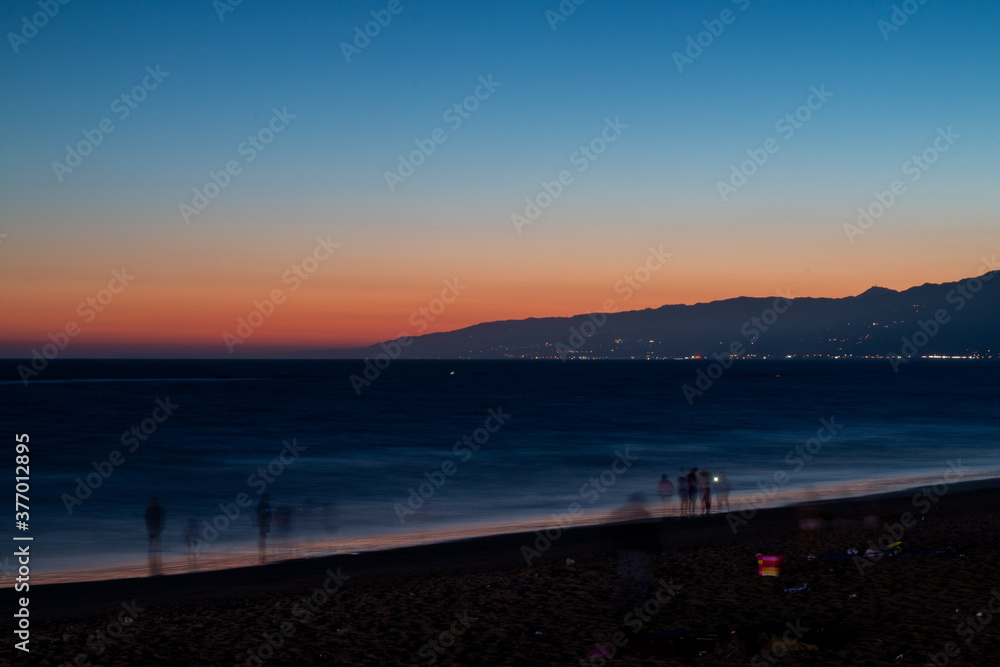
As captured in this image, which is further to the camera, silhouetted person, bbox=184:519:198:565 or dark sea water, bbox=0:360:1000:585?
dark sea water, bbox=0:360:1000:585

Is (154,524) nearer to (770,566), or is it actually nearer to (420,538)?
(420,538)

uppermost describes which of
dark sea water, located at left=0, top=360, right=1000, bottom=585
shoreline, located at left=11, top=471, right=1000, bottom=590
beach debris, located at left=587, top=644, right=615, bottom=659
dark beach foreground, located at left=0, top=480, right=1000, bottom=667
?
dark sea water, located at left=0, top=360, right=1000, bottom=585

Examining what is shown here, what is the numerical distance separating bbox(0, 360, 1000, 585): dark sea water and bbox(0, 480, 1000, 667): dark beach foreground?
13.6 feet

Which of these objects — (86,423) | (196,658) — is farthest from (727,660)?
(86,423)

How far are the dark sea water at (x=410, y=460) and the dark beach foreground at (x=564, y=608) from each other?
4147 millimetres

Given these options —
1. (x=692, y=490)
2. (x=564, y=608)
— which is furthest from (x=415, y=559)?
(x=692, y=490)

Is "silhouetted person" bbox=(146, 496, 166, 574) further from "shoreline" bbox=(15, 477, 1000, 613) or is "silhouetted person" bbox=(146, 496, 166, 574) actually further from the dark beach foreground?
the dark beach foreground

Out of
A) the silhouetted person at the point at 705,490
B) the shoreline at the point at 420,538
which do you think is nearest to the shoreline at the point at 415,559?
the shoreline at the point at 420,538

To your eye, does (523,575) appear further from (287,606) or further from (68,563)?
(68,563)

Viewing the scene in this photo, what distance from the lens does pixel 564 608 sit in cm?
1299

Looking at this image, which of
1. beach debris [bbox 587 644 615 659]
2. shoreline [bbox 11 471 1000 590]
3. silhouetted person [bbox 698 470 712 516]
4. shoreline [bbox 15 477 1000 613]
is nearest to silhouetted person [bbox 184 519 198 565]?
shoreline [bbox 11 471 1000 590]

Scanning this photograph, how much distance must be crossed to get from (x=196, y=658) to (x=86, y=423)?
68.2 m

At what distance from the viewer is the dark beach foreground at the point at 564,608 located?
34.4 ft

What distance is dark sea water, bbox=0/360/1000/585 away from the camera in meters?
24.6
